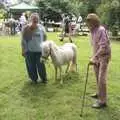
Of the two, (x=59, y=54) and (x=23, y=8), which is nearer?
(x=59, y=54)

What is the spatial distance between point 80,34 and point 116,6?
4.72 meters

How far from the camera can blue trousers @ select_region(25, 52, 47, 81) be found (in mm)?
10500

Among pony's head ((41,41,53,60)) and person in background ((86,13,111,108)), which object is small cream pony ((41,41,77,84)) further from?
person in background ((86,13,111,108))

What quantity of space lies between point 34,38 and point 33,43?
0.13 meters

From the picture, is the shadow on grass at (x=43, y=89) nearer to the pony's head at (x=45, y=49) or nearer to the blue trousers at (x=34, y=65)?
the blue trousers at (x=34, y=65)

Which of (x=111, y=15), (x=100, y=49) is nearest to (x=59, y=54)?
(x=100, y=49)

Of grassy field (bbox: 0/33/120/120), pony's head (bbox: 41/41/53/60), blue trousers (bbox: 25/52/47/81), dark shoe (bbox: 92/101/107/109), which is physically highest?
pony's head (bbox: 41/41/53/60)

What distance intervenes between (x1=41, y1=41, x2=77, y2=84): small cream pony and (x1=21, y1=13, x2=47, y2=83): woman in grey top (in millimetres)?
340

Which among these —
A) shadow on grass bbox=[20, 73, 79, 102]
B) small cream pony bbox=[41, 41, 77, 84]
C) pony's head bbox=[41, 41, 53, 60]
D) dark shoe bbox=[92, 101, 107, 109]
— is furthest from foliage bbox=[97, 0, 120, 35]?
dark shoe bbox=[92, 101, 107, 109]

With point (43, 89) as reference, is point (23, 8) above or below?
above

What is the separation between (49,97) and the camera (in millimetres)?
9500

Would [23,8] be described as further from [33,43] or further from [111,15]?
[33,43]

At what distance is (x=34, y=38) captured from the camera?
34.0ft

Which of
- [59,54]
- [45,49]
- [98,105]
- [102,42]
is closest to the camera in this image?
[102,42]
